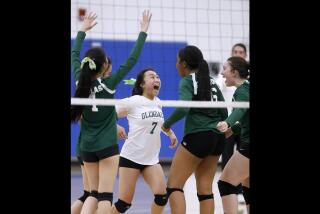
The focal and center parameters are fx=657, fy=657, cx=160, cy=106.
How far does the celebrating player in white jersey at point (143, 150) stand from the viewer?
16.5ft

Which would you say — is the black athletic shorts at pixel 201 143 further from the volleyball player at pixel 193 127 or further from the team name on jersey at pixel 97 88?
the team name on jersey at pixel 97 88

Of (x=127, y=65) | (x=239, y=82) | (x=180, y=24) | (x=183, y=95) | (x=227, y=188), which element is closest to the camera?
(x=127, y=65)

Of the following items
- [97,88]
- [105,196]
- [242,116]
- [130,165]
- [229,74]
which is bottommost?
[105,196]

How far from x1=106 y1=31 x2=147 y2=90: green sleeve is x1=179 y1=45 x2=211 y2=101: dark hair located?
384mm

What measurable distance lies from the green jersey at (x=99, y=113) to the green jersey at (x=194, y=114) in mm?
425

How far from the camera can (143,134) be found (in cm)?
515

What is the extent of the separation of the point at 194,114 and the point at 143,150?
493 millimetres

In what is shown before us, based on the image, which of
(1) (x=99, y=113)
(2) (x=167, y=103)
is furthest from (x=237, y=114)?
(1) (x=99, y=113)

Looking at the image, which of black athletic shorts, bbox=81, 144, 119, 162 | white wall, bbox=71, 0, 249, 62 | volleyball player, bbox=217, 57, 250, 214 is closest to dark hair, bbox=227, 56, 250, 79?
volleyball player, bbox=217, 57, 250, 214

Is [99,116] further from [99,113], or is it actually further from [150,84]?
[150,84]

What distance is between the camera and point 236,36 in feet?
35.6

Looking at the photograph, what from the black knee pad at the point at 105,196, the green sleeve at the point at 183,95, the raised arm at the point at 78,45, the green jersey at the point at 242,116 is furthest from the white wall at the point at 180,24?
the black knee pad at the point at 105,196
